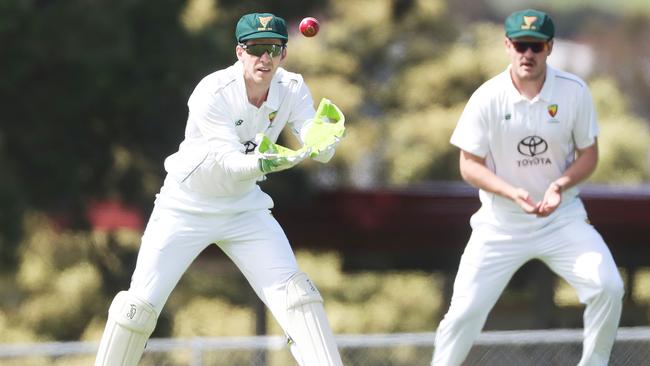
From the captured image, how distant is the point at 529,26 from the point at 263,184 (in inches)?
352

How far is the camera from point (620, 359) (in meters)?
8.17

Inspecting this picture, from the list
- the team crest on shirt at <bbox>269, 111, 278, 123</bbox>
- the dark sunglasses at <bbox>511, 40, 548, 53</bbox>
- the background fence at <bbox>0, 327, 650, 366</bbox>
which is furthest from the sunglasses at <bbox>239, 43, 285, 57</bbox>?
the background fence at <bbox>0, 327, 650, 366</bbox>

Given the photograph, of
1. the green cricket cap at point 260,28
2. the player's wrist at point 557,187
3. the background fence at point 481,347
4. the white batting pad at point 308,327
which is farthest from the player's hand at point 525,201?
the background fence at point 481,347

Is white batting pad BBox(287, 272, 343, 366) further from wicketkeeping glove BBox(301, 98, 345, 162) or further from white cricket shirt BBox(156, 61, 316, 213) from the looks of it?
wicketkeeping glove BBox(301, 98, 345, 162)

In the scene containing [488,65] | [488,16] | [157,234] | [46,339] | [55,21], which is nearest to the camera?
[157,234]

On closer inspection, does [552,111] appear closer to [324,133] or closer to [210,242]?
[324,133]

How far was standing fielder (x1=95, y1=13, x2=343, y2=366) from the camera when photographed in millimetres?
5984

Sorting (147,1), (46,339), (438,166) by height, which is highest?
(147,1)

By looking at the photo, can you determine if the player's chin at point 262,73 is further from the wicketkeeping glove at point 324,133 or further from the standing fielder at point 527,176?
the standing fielder at point 527,176

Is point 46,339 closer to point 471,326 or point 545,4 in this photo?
point 471,326

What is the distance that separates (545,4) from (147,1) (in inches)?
738

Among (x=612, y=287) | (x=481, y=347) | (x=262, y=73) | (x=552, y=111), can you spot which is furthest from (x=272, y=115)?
(x=481, y=347)

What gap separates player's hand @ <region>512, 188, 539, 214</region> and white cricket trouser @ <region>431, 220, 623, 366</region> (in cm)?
26

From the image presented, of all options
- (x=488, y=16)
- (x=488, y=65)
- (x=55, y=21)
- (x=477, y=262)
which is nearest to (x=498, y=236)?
(x=477, y=262)
